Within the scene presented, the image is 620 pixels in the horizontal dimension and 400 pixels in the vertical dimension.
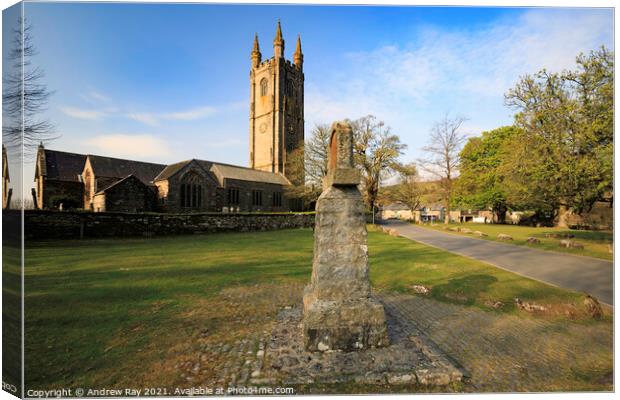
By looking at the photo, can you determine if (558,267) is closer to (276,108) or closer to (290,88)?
(276,108)

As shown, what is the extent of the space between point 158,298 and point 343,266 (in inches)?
188

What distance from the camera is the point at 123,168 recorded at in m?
30.4

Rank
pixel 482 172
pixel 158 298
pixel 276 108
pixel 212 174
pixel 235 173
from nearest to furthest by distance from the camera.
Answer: pixel 158 298
pixel 212 174
pixel 482 172
pixel 235 173
pixel 276 108

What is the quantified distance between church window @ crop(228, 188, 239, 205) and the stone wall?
13.2 metres

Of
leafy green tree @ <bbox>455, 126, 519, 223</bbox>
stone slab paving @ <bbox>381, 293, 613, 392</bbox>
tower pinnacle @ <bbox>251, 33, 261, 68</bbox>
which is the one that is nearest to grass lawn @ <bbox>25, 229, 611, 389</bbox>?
stone slab paving @ <bbox>381, 293, 613, 392</bbox>

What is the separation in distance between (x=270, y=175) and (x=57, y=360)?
43.2m

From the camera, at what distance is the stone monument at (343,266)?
11.6 ft

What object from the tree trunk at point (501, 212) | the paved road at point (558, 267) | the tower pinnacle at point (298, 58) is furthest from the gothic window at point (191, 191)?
the tree trunk at point (501, 212)

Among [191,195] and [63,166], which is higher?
[63,166]

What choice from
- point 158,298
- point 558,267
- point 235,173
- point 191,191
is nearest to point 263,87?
point 235,173

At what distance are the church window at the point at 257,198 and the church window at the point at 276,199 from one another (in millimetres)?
2311

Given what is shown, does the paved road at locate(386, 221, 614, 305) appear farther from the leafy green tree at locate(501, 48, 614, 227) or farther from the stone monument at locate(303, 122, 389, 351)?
the stone monument at locate(303, 122, 389, 351)

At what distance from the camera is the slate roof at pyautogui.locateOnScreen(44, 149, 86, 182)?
2731 centimetres

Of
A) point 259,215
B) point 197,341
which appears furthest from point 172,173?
point 197,341
